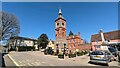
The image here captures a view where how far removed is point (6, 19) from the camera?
144 ft

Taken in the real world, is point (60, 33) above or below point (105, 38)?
above

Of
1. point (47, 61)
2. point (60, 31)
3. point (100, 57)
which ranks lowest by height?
point (47, 61)

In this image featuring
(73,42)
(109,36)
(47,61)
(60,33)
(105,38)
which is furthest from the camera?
(73,42)

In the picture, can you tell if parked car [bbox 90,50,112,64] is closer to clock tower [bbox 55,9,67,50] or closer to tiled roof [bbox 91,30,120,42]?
tiled roof [bbox 91,30,120,42]

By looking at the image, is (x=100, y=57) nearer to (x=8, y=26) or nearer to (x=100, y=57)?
(x=100, y=57)

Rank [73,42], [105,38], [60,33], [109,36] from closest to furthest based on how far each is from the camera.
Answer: [109,36]
[105,38]
[60,33]
[73,42]

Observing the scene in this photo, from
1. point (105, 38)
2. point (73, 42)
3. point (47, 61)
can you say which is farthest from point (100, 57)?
point (73, 42)

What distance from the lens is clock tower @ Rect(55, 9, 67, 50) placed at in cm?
5644

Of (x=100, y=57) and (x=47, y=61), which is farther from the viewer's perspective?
(x=47, y=61)

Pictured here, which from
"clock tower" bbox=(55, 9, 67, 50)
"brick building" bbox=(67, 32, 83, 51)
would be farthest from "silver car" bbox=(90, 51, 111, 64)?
"brick building" bbox=(67, 32, 83, 51)

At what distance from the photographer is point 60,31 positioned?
57.0 meters

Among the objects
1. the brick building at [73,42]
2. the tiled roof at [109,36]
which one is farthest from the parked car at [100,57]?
the brick building at [73,42]

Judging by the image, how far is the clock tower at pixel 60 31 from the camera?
5644cm

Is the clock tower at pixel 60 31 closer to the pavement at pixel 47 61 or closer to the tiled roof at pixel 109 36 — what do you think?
the tiled roof at pixel 109 36
